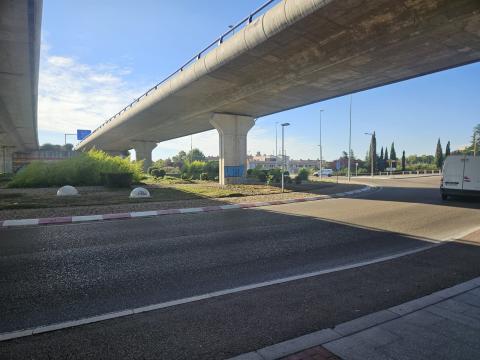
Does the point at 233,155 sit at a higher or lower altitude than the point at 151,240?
higher

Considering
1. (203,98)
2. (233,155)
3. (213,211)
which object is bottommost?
(213,211)

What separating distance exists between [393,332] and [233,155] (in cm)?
2684

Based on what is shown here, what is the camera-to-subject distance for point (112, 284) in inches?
195

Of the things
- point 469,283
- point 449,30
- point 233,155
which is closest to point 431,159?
point 233,155

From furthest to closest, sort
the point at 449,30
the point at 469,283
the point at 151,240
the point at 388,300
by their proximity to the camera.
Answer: the point at 449,30 → the point at 151,240 → the point at 469,283 → the point at 388,300

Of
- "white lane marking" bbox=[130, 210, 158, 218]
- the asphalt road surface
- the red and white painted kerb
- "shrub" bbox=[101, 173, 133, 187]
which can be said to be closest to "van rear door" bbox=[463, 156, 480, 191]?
the asphalt road surface

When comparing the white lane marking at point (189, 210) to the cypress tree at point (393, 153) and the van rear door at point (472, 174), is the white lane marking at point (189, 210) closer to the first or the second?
the van rear door at point (472, 174)

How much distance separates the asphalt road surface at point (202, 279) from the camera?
11.0 ft

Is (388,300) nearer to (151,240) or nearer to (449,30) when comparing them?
(151,240)

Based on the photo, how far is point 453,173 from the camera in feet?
53.1

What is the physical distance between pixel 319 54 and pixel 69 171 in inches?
812

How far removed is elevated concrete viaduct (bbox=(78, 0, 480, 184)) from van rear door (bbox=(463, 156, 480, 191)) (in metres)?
5.66

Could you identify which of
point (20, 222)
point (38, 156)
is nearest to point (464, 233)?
point (20, 222)

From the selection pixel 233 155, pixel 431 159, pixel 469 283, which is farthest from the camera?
pixel 431 159
